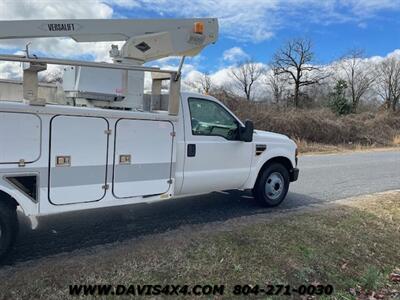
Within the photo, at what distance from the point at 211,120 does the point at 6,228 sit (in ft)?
10.7

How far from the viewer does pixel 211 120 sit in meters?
6.39

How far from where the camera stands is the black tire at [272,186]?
715 cm

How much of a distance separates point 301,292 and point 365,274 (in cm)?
106

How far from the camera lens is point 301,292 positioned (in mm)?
4504

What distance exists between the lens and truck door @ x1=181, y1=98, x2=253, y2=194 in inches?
239

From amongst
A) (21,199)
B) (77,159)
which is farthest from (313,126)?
(21,199)

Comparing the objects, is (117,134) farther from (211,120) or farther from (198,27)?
(198,27)

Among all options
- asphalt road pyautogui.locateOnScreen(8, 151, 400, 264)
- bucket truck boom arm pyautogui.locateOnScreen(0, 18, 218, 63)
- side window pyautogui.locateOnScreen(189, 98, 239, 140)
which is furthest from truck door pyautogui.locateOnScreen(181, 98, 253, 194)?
bucket truck boom arm pyautogui.locateOnScreen(0, 18, 218, 63)

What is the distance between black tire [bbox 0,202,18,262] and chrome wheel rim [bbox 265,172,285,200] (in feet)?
13.8

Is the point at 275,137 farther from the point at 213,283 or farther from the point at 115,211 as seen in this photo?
the point at 213,283

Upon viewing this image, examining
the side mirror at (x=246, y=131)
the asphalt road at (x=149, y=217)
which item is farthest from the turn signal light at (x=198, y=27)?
the asphalt road at (x=149, y=217)

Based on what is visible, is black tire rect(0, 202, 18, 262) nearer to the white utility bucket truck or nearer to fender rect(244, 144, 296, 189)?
the white utility bucket truck

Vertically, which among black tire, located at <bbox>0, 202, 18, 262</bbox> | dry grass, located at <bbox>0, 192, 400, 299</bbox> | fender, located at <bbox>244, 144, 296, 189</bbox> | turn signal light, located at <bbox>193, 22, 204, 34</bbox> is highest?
turn signal light, located at <bbox>193, 22, 204, 34</bbox>

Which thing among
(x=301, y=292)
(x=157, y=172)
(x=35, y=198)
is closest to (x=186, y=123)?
(x=157, y=172)
